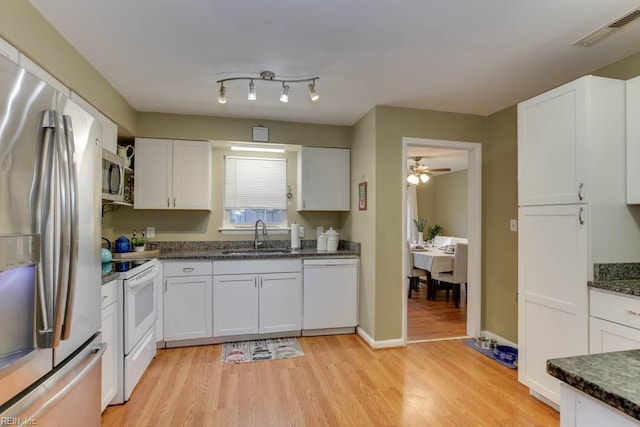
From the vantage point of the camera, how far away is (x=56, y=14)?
1.81 m

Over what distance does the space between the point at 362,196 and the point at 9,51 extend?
9.44ft

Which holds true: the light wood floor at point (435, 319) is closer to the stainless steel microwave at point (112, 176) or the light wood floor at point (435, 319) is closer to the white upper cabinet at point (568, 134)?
the white upper cabinet at point (568, 134)

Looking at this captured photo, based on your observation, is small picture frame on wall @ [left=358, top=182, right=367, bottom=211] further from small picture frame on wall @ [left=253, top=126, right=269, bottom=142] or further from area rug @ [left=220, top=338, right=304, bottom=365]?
area rug @ [left=220, top=338, right=304, bottom=365]

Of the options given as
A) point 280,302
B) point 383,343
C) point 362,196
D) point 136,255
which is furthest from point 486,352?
point 136,255

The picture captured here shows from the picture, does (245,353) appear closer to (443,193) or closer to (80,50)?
(80,50)

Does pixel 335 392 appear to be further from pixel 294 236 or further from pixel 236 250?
pixel 236 250

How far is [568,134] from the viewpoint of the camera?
207 cm

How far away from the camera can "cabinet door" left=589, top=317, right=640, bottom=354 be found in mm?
1722

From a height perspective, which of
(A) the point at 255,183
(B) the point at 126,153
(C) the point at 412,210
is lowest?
(C) the point at 412,210

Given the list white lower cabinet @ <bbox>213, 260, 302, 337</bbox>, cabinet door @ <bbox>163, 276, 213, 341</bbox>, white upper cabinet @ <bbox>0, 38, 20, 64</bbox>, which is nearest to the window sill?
white lower cabinet @ <bbox>213, 260, 302, 337</bbox>

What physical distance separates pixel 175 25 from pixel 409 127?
229cm

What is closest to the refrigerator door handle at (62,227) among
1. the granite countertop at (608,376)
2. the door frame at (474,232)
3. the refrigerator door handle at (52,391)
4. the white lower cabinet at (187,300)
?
the refrigerator door handle at (52,391)

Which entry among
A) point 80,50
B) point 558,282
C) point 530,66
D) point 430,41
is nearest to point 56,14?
point 80,50

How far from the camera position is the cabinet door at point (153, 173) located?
135 inches
